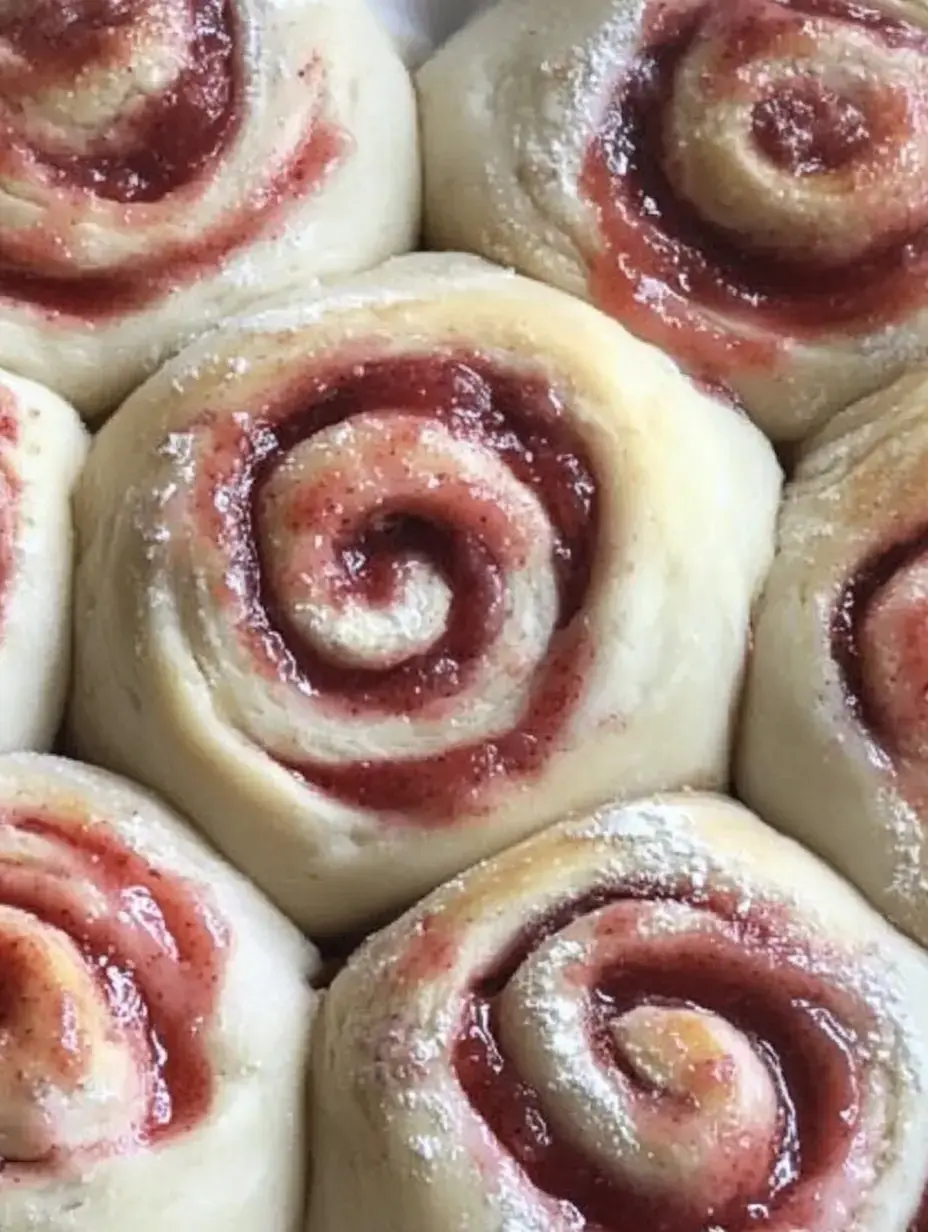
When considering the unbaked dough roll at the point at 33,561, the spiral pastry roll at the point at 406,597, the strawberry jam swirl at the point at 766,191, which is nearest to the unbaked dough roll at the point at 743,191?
the strawberry jam swirl at the point at 766,191

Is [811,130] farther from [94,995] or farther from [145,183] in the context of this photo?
[94,995]

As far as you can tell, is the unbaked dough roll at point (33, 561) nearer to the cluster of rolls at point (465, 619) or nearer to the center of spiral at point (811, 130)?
the cluster of rolls at point (465, 619)

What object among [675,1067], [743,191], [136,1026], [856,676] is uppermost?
[743,191]

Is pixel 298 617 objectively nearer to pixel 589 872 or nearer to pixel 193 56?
pixel 589 872

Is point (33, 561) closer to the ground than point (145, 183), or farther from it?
closer to the ground

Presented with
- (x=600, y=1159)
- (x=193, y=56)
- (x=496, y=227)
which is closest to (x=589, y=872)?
(x=600, y=1159)

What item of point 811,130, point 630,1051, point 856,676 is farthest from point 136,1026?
point 811,130
